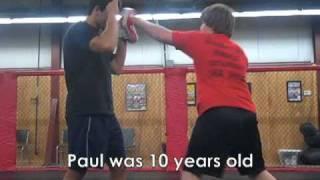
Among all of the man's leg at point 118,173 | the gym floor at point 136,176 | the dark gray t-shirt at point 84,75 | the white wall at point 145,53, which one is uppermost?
the white wall at point 145,53

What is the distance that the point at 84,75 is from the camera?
8.12 feet

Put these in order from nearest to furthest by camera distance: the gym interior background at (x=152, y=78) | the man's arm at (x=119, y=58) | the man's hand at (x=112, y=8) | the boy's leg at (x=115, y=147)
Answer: the man's hand at (x=112, y=8)
the boy's leg at (x=115, y=147)
the man's arm at (x=119, y=58)
the gym interior background at (x=152, y=78)

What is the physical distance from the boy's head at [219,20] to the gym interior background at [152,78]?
252 inches

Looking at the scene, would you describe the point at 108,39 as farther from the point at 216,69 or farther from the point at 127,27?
the point at 216,69

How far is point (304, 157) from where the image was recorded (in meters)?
6.19

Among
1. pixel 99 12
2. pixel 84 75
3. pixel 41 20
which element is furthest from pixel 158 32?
pixel 41 20

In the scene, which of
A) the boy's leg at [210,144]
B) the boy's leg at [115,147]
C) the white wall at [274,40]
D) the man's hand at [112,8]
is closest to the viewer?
the boy's leg at [210,144]

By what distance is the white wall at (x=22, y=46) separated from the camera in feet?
36.4

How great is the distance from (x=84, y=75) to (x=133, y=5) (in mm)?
8818

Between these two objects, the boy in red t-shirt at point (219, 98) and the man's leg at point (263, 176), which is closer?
the boy in red t-shirt at point (219, 98)

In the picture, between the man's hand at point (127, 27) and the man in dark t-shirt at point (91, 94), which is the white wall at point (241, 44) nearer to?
the man's hand at point (127, 27)

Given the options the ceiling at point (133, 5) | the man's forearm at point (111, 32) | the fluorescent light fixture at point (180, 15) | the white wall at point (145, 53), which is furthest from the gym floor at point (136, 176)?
the white wall at point (145, 53)

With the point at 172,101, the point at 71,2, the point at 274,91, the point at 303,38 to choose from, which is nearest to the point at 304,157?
the point at 172,101

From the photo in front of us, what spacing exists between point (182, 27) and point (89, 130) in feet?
29.4
